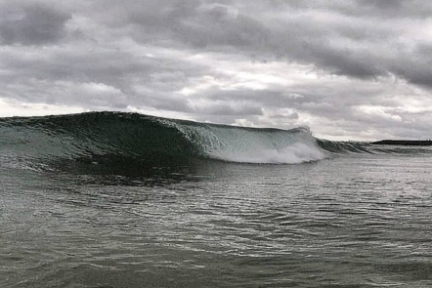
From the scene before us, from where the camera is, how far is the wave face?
12.0 m

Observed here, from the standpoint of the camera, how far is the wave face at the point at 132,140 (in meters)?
12.0

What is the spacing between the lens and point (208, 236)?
359 centimetres

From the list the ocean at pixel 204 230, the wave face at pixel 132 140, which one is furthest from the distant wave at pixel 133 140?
the ocean at pixel 204 230

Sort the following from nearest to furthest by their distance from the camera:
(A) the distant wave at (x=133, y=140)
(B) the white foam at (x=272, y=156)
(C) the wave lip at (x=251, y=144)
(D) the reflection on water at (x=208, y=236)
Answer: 1. (D) the reflection on water at (x=208, y=236)
2. (A) the distant wave at (x=133, y=140)
3. (B) the white foam at (x=272, y=156)
4. (C) the wave lip at (x=251, y=144)

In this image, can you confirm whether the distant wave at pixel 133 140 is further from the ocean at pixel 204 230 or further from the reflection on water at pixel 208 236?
the reflection on water at pixel 208 236

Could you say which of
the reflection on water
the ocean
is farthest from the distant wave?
the reflection on water

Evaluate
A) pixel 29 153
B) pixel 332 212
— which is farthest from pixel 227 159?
pixel 332 212

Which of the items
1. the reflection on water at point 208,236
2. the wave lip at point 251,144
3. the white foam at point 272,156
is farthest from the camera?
the wave lip at point 251,144

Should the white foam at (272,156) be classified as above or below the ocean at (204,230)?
above

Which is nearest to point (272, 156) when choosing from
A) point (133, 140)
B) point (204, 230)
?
point (133, 140)

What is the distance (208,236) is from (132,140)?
11.6 m

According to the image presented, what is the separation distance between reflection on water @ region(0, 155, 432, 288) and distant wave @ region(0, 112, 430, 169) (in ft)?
18.4

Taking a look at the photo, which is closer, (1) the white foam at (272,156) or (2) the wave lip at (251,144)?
(1) the white foam at (272,156)

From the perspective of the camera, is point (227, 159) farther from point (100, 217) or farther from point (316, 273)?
point (316, 273)
